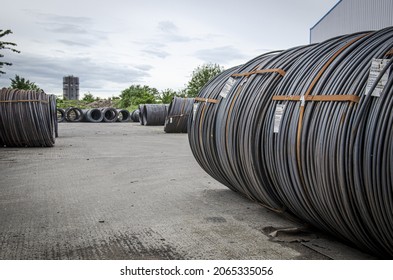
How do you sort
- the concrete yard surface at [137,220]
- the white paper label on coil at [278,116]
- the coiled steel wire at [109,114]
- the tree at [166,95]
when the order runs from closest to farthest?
the concrete yard surface at [137,220], the white paper label on coil at [278,116], the coiled steel wire at [109,114], the tree at [166,95]

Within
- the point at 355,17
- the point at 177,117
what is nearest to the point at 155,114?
the point at 177,117

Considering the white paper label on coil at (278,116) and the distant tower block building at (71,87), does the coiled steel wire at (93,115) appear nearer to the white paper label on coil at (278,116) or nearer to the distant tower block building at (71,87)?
the white paper label on coil at (278,116)

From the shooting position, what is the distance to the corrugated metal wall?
18031 mm

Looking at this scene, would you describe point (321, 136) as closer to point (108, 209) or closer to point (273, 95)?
point (273, 95)

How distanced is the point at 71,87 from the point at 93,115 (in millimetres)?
26616

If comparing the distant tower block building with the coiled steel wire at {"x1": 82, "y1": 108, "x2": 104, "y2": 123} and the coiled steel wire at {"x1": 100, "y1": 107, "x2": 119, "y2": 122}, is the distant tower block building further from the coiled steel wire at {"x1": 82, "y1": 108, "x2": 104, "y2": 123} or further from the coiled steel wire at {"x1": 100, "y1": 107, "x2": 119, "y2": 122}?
the coiled steel wire at {"x1": 100, "y1": 107, "x2": 119, "y2": 122}

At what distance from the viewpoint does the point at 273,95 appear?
3322 millimetres

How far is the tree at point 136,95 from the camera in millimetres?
37175

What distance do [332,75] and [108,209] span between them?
7.34 feet

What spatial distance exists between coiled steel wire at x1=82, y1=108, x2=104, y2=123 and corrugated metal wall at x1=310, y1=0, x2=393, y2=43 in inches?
524

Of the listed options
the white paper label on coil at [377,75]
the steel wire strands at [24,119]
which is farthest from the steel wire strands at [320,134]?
the steel wire strands at [24,119]

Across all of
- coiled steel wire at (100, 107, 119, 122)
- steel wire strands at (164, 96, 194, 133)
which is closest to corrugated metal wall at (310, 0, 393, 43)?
steel wire strands at (164, 96, 194, 133)

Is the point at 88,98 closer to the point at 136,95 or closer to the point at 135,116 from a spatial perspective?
the point at 136,95

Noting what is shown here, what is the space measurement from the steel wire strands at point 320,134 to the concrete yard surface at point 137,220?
0.25 m
